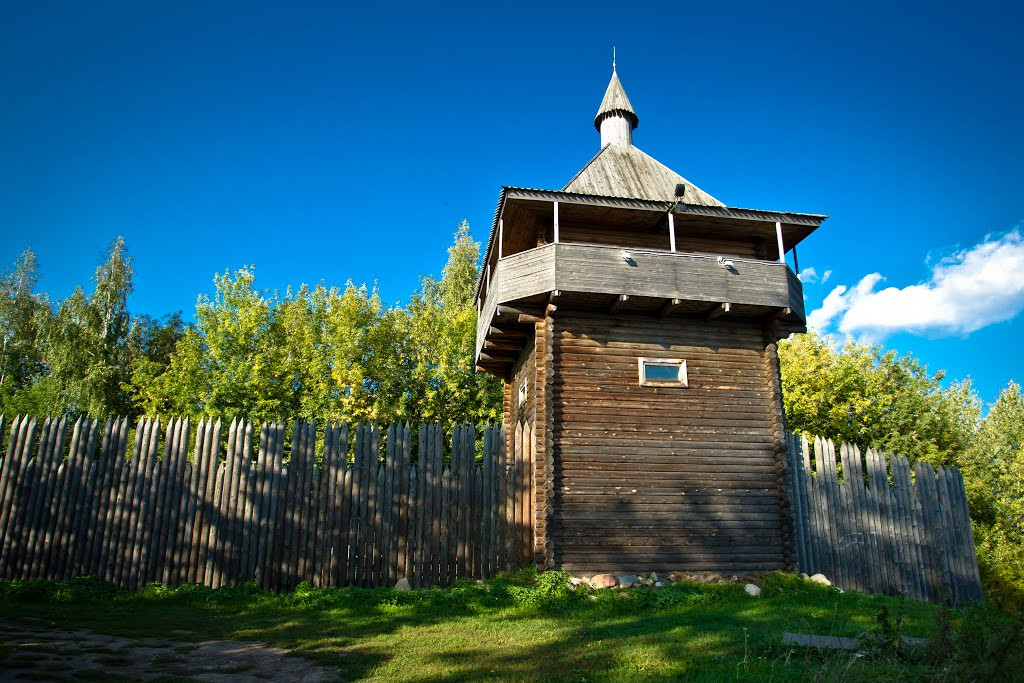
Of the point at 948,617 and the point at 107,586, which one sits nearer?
→ the point at 948,617

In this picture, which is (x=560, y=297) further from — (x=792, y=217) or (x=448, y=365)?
(x=448, y=365)

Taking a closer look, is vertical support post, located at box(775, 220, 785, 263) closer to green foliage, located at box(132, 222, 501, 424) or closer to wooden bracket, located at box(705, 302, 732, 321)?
wooden bracket, located at box(705, 302, 732, 321)

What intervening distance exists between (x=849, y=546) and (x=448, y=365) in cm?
1844

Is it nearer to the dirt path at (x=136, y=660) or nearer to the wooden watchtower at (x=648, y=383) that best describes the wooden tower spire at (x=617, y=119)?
the wooden watchtower at (x=648, y=383)

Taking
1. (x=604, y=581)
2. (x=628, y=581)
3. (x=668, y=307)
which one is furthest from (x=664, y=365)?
(x=604, y=581)

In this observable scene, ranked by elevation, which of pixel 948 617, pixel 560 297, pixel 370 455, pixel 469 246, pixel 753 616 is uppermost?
pixel 469 246

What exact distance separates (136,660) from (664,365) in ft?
34.6

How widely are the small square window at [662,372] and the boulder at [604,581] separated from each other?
3.90 metres

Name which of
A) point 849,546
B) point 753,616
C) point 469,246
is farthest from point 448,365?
point 753,616

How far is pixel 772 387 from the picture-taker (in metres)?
14.2

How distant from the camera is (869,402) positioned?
3109cm

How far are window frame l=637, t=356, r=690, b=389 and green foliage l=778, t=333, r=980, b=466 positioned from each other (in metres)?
17.7

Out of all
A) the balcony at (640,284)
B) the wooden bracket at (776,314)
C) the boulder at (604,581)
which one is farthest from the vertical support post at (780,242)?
the boulder at (604,581)

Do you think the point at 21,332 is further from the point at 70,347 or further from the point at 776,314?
the point at 776,314
